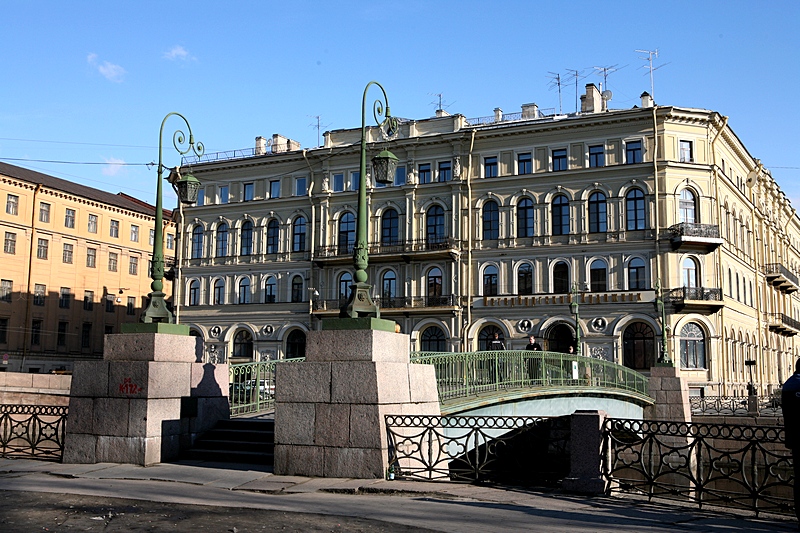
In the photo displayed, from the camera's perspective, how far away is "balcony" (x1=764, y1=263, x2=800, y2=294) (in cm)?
5550

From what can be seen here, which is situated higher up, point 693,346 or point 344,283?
point 344,283

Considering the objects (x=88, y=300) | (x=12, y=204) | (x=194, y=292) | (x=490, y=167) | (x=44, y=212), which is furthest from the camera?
(x=88, y=300)

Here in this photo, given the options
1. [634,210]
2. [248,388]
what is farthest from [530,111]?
[248,388]

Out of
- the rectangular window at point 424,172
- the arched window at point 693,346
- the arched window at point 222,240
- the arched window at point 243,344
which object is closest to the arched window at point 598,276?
the arched window at point 693,346

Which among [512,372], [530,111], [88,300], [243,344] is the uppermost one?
[530,111]

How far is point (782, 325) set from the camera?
181 feet

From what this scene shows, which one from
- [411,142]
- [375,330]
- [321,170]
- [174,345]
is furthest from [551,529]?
[321,170]

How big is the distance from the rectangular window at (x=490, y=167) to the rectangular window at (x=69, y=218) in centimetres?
3365

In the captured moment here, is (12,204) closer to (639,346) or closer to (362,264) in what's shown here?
(639,346)

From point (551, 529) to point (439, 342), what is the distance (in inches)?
1514

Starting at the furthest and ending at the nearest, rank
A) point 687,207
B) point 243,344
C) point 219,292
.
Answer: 1. point 219,292
2. point 243,344
3. point 687,207

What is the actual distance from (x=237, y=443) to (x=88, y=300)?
54664 mm

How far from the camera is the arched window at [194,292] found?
53.2m

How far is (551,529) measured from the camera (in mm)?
7840
